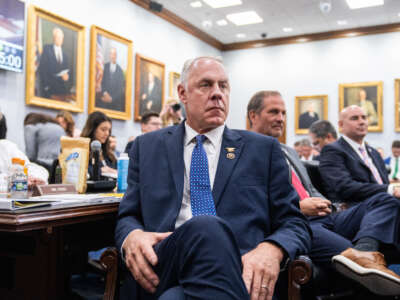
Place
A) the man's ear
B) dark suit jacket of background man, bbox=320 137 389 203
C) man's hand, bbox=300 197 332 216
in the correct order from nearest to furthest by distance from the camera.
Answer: the man's ear → man's hand, bbox=300 197 332 216 → dark suit jacket of background man, bbox=320 137 389 203

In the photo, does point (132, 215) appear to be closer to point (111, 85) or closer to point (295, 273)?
point (295, 273)

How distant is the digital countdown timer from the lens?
4562mm

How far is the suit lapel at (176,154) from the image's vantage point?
61.8 inches

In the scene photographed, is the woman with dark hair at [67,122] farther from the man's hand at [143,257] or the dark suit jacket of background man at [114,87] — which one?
the man's hand at [143,257]

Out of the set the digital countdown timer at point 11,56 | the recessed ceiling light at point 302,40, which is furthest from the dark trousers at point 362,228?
the recessed ceiling light at point 302,40

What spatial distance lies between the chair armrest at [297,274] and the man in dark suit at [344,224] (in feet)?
1.75

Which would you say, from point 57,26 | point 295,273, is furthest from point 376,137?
point 295,273

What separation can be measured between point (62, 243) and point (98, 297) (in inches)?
47.4

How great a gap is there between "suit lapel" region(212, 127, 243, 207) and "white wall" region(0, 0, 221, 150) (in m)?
3.90

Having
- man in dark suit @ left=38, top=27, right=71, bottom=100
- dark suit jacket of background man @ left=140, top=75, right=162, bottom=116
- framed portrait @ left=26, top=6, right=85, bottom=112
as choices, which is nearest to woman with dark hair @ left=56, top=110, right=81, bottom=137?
framed portrait @ left=26, top=6, right=85, bottom=112

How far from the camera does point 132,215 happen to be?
5.20ft

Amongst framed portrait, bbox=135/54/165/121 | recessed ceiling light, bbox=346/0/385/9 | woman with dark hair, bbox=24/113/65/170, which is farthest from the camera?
recessed ceiling light, bbox=346/0/385/9

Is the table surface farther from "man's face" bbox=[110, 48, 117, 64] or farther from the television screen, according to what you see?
"man's face" bbox=[110, 48, 117, 64]

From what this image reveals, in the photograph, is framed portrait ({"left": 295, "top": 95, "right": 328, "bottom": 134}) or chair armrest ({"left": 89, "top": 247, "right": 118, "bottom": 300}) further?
framed portrait ({"left": 295, "top": 95, "right": 328, "bottom": 134})
